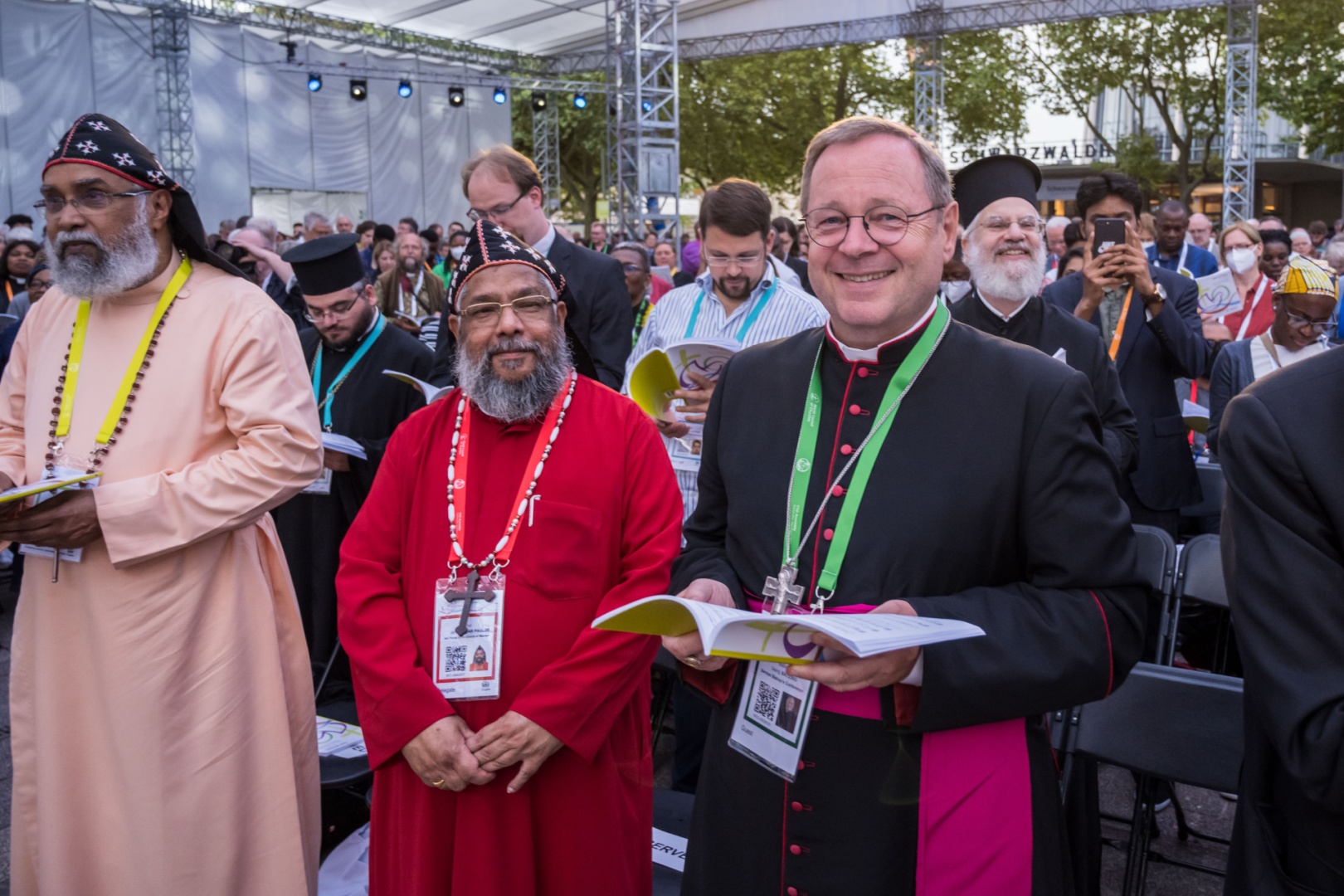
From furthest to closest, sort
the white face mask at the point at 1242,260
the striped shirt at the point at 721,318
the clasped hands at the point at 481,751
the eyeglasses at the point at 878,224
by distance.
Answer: the white face mask at the point at 1242,260
the striped shirt at the point at 721,318
the clasped hands at the point at 481,751
the eyeglasses at the point at 878,224

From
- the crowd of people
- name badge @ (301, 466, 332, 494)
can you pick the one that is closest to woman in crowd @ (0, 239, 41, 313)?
the crowd of people

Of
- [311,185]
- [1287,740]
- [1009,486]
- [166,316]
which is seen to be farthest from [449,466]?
[311,185]

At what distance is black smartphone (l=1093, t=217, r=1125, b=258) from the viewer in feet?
14.0

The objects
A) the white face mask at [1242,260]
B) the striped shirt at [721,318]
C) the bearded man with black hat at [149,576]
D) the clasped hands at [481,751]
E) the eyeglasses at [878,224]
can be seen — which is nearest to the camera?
the eyeglasses at [878,224]

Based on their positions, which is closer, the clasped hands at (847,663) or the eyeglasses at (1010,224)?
the clasped hands at (847,663)

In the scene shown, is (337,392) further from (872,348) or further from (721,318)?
(872,348)

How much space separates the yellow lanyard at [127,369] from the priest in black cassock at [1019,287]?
2.46 m

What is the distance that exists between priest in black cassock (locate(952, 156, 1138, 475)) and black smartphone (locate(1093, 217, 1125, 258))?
1.24 ft

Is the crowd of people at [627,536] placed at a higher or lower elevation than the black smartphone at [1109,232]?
lower

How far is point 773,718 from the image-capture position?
A: 195 centimetres

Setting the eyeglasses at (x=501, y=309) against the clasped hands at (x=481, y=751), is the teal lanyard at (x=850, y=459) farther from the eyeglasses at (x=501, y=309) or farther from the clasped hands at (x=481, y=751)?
the eyeglasses at (x=501, y=309)

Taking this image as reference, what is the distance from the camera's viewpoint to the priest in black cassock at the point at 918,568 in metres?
1.84

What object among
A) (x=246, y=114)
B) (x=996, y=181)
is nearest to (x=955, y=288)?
(x=996, y=181)

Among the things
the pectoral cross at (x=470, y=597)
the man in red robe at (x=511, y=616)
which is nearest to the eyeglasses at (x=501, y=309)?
the man in red robe at (x=511, y=616)
